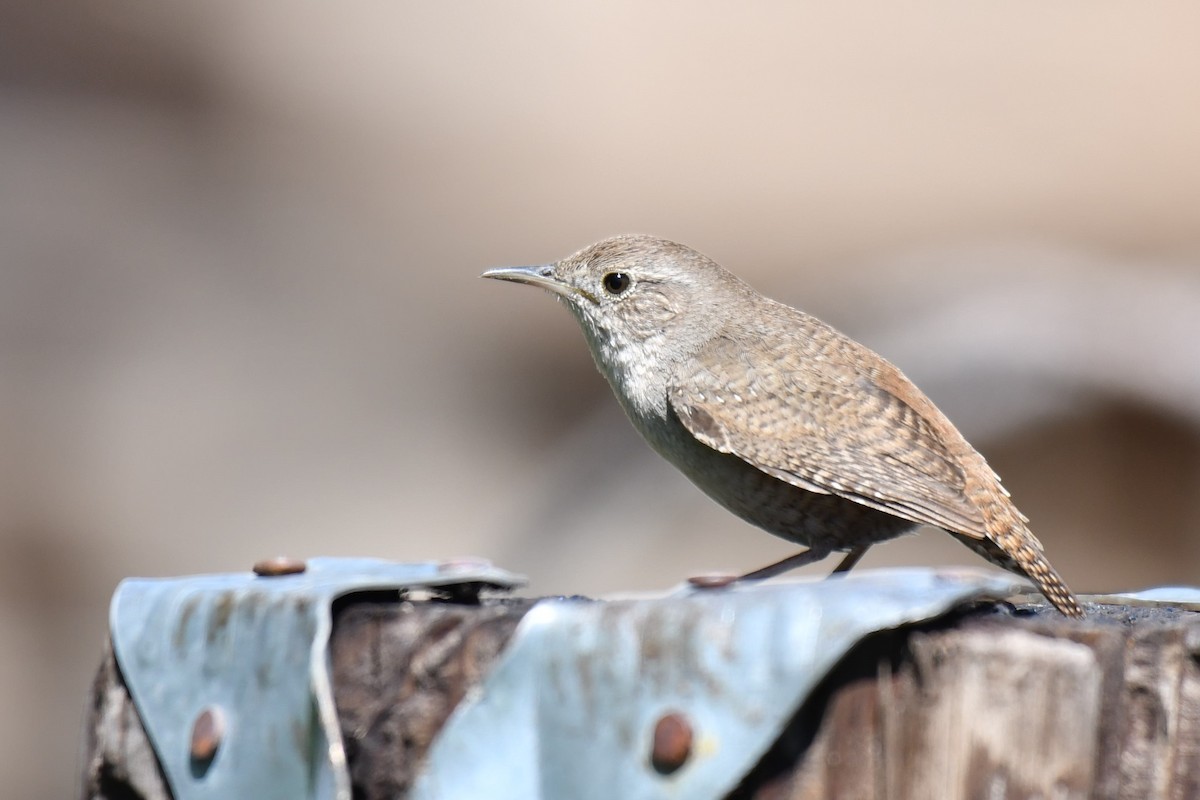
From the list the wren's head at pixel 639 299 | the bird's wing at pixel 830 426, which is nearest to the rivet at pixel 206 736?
the bird's wing at pixel 830 426

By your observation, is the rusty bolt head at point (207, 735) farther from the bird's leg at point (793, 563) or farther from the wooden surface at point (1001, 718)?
the bird's leg at point (793, 563)

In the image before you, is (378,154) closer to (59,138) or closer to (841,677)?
(59,138)

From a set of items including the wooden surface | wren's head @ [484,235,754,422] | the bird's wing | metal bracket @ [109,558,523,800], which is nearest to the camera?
the wooden surface

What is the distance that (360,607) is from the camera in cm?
220

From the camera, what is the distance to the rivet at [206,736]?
2.15 meters

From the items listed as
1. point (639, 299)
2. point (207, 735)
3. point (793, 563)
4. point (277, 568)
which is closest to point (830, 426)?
point (793, 563)

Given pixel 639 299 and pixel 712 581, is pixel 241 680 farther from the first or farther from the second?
pixel 639 299

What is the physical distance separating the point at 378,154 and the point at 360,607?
409 inches

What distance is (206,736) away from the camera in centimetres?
216

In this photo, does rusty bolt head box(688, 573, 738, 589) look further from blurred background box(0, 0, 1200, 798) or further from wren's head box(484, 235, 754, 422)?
blurred background box(0, 0, 1200, 798)

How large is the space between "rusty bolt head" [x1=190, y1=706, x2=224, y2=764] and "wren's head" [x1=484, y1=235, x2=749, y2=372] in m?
1.82

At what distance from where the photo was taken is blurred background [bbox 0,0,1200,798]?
7738 millimetres

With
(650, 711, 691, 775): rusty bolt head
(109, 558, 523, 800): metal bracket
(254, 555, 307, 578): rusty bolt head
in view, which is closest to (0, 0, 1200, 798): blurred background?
(254, 555, 307, 578): rusty bolt head

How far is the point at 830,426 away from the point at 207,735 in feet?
5.61
